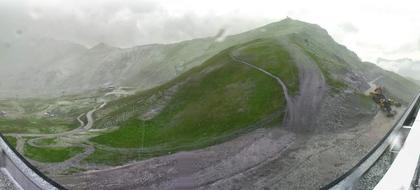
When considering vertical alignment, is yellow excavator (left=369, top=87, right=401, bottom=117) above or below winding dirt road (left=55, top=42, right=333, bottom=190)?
above

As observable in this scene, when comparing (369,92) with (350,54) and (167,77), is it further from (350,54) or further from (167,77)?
(167,77)

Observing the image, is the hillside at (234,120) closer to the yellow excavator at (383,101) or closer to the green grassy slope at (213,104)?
the green grassy slope at (213,104)

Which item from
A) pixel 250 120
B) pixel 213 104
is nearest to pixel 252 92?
pixel 250 120

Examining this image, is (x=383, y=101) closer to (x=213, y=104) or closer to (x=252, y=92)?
(x=252, y=92)

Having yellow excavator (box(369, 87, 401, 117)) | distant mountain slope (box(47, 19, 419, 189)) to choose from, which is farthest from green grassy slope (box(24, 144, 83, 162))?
yellow excavator (box(369, 87, 401, 117))

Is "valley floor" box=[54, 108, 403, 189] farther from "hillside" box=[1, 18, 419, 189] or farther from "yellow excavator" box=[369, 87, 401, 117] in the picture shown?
"yellow excavator" box=[369, 87, 401, 117]

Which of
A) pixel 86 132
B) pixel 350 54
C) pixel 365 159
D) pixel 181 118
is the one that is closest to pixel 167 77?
pixel 181 118
